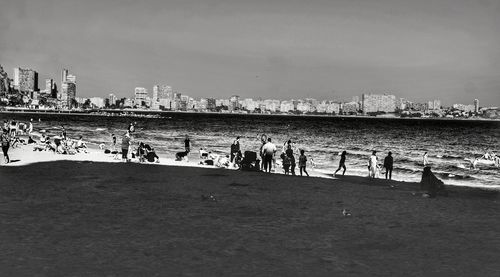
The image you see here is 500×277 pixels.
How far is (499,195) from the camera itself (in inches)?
742

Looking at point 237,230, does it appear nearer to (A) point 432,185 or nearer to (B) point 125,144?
(A) point 432,185

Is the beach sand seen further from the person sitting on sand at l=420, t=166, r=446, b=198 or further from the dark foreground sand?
the person sitting on sand at l=420, t=166, r=446, b=198

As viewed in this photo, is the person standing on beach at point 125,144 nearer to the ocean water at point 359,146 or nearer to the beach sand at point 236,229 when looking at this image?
the beach sand at point 236,229

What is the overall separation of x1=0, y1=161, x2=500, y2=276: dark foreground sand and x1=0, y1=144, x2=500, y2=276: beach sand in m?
0.02

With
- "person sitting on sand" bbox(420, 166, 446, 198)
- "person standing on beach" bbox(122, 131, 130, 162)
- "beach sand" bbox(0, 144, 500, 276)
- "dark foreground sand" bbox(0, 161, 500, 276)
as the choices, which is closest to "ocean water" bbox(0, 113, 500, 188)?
"person sitting on sand" bbox(420, 166, 446, 198)

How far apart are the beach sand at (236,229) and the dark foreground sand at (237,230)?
0.02 m

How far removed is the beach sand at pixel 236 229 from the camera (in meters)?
8.24

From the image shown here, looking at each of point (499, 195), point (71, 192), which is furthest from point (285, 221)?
point (499, 195)

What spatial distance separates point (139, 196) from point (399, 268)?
9.03m

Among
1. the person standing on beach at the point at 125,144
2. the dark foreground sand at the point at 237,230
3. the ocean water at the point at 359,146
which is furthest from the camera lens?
the ocean water at the point at 359,146

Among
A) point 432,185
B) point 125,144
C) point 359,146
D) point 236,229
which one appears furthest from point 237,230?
point 359,146

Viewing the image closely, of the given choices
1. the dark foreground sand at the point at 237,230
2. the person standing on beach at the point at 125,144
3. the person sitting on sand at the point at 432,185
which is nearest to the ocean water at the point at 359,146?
the person sitting on sand at the point at 432,185

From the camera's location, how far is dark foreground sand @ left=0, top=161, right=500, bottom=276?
27.0 ft

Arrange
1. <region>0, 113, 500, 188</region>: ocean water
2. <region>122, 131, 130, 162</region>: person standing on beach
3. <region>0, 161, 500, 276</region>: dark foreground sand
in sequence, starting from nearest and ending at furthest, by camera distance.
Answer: <region>0, 161, 500, 276</region>: dark foreground sand, <region>122, 131, 130, 162</region>: person standing on beach, <region>0, 113, 500, 188</region>: ocean water
